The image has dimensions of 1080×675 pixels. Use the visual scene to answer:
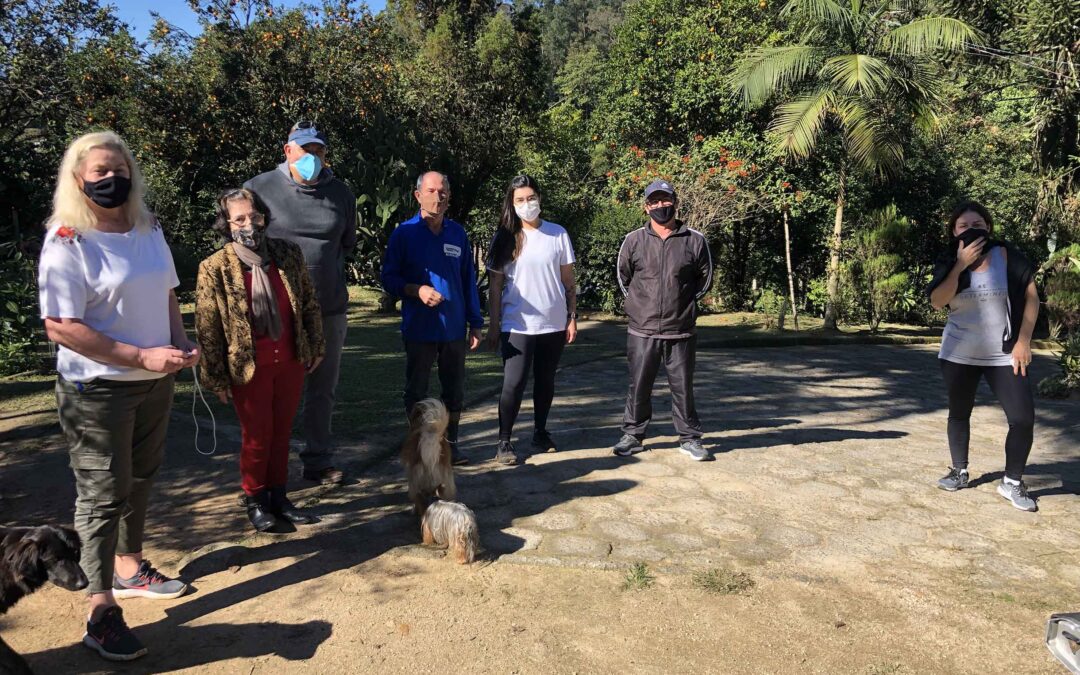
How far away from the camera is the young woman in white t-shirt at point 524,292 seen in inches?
217

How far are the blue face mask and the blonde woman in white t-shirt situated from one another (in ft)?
4.48

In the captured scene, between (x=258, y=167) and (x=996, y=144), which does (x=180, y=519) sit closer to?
(x=258, y=167)

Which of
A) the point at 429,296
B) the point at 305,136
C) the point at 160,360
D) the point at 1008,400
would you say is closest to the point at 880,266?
the point at 1008,400

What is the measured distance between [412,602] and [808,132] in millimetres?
11096

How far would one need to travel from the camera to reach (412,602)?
3684 mm

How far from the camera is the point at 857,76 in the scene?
12133 mm

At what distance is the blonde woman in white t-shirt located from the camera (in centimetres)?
303

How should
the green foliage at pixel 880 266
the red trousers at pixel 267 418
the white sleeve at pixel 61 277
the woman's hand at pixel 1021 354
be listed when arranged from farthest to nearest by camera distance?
1. the green foliage at pixel 880 266
2. the woman's hand at pixel 1021 354
3. the red trousers at pixel 267 418
4. the white sleeve at pixel 61 277

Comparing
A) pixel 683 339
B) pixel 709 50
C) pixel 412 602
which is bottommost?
pixel 412 602

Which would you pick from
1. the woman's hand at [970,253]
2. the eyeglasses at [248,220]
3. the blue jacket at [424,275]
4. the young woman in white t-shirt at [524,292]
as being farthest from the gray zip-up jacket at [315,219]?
the woman's hand at [970,253]

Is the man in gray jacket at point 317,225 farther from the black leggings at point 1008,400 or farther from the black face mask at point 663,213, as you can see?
the black leggings at point 1008,400

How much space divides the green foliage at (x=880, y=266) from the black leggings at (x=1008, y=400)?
28.6ft

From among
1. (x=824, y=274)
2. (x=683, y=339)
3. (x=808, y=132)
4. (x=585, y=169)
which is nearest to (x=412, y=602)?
(x=683, y=339)

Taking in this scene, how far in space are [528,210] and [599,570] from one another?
2486 mm
